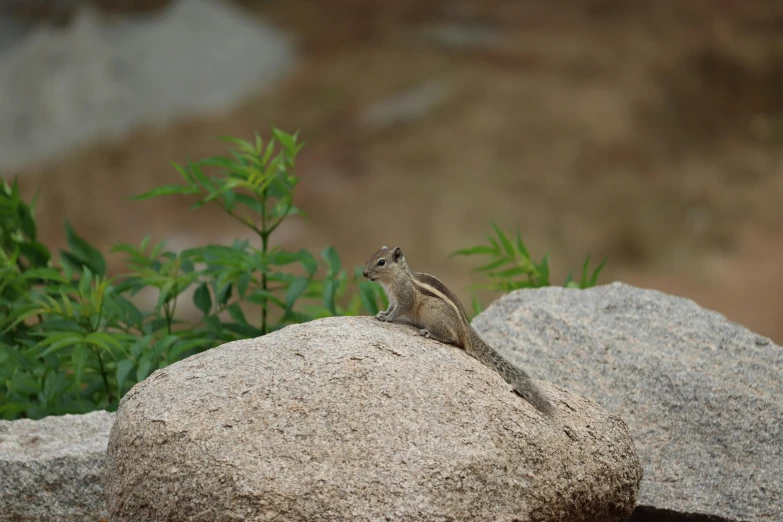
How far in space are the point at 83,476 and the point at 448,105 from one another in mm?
8714

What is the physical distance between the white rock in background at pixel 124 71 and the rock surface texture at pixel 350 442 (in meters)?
9.39

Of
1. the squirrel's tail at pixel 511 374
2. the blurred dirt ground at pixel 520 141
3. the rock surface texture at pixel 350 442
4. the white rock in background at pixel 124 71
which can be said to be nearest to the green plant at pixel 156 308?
the squirrel's tail at pixel 511 374

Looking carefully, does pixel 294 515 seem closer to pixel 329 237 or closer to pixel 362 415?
pixel 362 415

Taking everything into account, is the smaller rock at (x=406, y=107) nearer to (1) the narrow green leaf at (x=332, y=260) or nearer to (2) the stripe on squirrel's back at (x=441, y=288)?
(1) the narrow green leaf at (x=332, y=260)

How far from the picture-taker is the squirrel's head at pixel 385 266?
3422 mm

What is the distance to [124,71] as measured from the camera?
1234cm

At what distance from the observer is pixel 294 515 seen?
2584mm

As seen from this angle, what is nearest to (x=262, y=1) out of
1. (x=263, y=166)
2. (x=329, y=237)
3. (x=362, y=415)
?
(x=329, y=237)

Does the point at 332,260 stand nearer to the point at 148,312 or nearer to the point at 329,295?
the point at 329,295

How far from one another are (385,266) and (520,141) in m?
8.04

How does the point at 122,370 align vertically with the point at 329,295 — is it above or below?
below

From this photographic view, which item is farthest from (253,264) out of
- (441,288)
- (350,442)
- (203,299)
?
(350,442)

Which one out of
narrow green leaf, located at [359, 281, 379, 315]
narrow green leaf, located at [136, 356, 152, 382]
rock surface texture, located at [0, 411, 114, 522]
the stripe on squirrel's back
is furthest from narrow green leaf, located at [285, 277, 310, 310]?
rock surface texture, located at [0, 411, 114, 522]

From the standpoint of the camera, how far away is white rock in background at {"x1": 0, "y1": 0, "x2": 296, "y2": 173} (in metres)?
11.9
